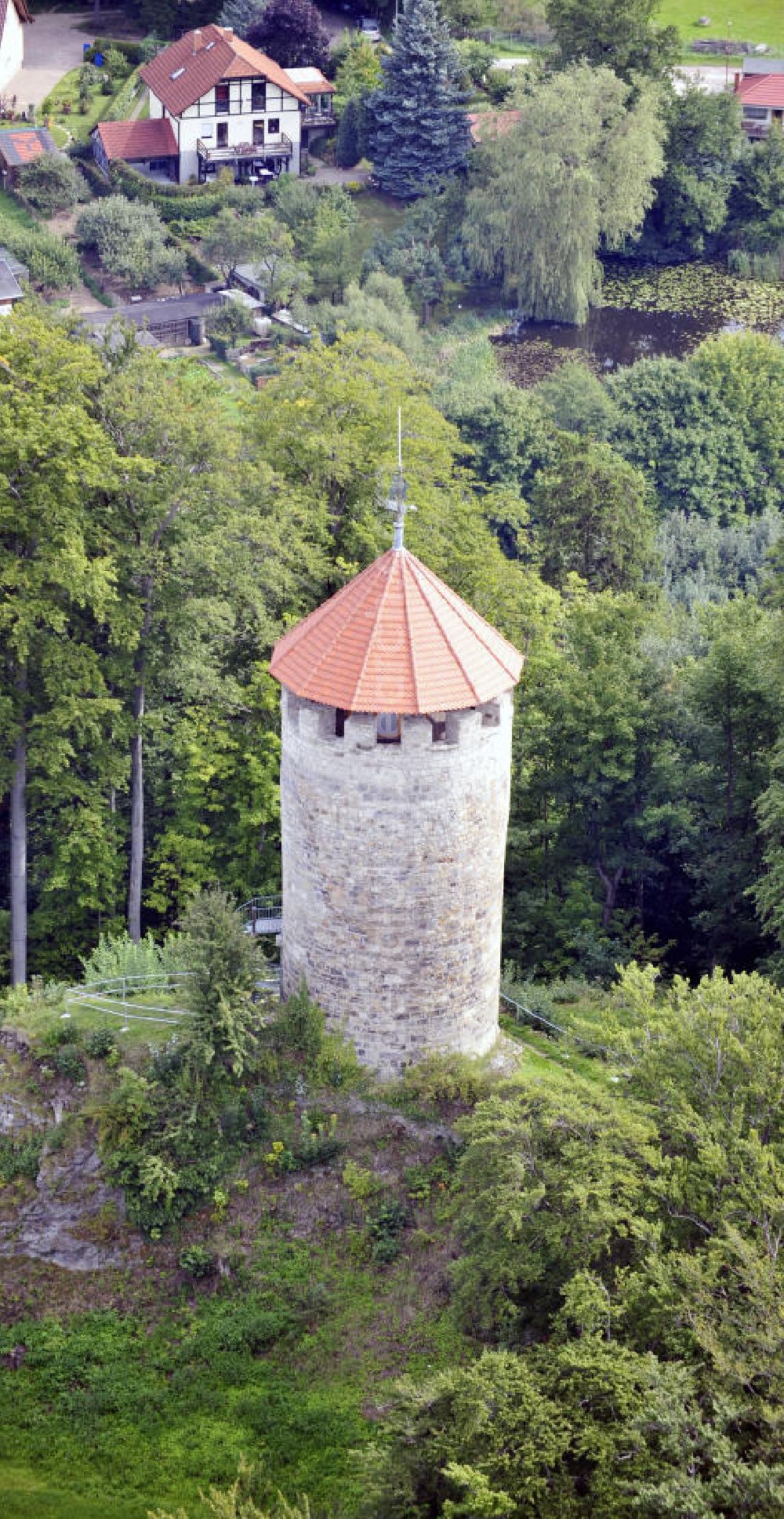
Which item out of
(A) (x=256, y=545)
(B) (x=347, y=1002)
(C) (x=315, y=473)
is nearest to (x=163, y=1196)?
(B) (x=347, y=1002)

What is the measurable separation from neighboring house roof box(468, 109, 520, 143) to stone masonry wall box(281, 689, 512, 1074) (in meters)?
51.0

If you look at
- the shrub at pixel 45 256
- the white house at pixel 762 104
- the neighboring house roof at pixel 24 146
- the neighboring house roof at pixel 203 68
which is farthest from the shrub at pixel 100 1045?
the white house at pixel 762 104

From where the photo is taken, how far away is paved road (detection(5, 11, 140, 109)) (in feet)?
278

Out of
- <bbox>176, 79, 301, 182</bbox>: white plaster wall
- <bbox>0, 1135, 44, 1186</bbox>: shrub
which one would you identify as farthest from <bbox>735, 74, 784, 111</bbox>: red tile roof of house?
<bbox>0, 1135, 44, 1186</bbox>: shrub

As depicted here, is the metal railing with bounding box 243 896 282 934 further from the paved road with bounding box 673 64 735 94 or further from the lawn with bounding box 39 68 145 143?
the paved road with bounding box 673 64 735 94

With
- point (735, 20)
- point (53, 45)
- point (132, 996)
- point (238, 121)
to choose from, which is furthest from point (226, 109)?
point (132, 996)

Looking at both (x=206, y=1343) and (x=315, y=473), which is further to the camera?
(x=315, y=473)

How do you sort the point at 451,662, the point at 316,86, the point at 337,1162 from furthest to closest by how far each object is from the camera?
the point at 316,86, the point at 337,1162, the point at 451,662

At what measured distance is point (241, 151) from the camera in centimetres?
7969

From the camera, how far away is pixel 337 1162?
100.0 feet

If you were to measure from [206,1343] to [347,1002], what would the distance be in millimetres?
5328

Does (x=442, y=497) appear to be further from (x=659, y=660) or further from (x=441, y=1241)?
(x=441, y=1241)

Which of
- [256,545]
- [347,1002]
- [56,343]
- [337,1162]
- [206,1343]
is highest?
[56,343]

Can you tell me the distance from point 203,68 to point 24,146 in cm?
784
